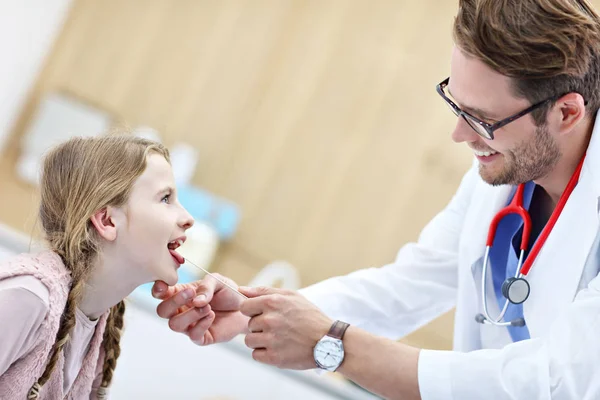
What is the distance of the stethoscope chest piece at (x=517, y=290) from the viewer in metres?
1.57

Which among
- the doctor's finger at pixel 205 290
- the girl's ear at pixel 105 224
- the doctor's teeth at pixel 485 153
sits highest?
the doctor's teeth at pixel 485 153

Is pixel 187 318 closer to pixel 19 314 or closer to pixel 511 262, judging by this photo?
pixel 19 314

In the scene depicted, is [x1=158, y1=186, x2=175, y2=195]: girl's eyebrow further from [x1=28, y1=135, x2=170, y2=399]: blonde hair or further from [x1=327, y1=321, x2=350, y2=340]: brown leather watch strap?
[x1=327, y1=321, x2=350, y2=340]: brown leather watch strap

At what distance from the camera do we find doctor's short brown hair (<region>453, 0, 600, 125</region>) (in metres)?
1.49

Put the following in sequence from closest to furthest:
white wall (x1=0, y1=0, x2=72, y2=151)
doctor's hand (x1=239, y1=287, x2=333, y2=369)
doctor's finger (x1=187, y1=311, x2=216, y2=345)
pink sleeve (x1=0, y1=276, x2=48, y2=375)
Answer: pink sleeve (x1=0, y1=276, x2=48, y2=375)
doctor's hand (x1=239, y1=287, x2=333, y2=369)
doctor's finger (x1=187, y1=311, x2=216, y2=345)
white wall (x1=0, y1=0, x2=72, y2=151)

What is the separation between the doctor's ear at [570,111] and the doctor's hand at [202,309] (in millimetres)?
783

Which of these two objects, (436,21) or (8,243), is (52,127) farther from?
(436,21)

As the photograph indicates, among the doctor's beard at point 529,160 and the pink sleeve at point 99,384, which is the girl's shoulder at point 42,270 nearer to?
the pink sleeve at point 99,384

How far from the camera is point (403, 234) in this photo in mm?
3260

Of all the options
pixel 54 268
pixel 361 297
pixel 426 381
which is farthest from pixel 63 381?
pixel 361 297

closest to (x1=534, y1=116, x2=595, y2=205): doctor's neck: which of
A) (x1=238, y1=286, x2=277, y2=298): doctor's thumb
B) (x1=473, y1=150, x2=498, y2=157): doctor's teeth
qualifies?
(x1=473, y1=150, x2=498, y2=157): doctor's teeth

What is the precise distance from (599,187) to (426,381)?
53 cm

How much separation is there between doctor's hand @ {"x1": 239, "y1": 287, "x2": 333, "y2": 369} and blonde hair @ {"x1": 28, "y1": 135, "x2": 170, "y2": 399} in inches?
11.2

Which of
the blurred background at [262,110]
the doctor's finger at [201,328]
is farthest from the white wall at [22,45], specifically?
the doctor's finger at [201,328]
